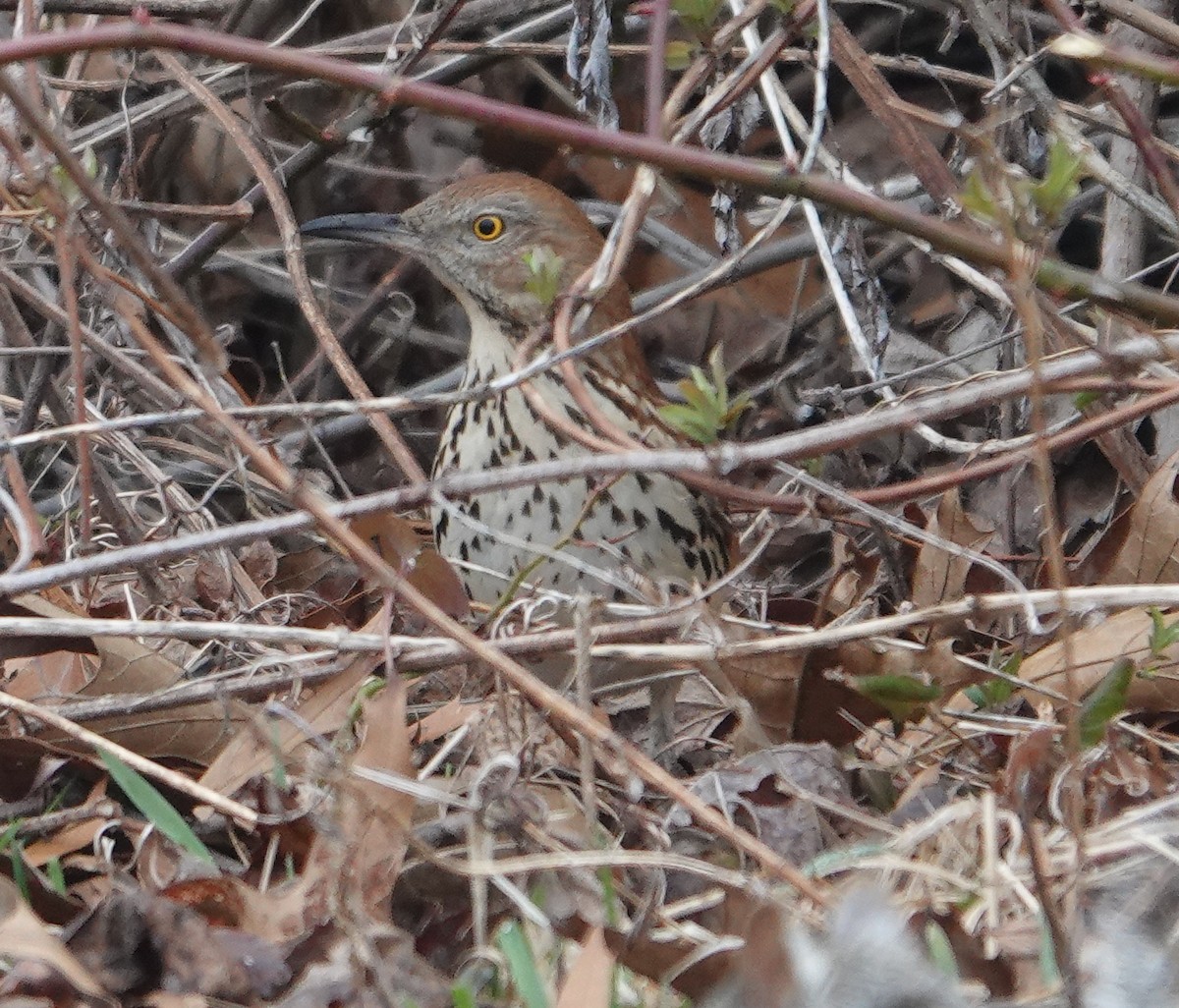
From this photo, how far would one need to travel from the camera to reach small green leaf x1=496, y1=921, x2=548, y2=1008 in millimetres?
1704

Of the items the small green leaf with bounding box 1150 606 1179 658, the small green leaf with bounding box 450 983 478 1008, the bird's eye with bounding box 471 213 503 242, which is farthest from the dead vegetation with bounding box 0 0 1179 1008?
the bird's eye with bounding box 471 213 503 242

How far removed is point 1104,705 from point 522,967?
817 millimetres

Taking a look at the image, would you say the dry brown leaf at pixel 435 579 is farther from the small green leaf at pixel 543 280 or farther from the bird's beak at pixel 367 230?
the bird's beak at pixel 367 230

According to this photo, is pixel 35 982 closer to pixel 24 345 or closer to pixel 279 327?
pixel 24 345

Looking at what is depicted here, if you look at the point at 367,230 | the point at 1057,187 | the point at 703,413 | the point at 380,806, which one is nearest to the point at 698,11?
the point at 703,413

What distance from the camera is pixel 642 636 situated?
2340 millimetres

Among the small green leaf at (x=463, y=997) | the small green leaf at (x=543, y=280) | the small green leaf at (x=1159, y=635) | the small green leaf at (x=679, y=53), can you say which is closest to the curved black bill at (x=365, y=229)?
the small green leaf at (x=679, y=53)

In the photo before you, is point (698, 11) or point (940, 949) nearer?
point (940, 949)

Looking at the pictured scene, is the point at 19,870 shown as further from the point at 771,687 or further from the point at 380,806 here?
the point at 771,687

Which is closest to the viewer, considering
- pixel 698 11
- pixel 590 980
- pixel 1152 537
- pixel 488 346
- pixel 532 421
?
pixel 590 980

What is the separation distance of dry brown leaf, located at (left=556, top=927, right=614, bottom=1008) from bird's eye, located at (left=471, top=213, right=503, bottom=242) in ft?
6.37

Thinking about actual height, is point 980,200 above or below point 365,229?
above

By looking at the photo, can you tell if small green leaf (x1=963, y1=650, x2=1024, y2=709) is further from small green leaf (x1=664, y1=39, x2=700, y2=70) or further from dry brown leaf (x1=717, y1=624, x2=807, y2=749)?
small green leaf (x1=664, y1=39, x2=700, y2=70)

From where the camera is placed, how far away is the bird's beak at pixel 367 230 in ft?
11.4
